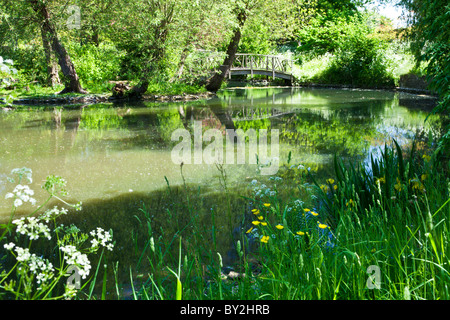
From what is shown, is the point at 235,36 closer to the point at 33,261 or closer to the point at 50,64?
the point at 50,64

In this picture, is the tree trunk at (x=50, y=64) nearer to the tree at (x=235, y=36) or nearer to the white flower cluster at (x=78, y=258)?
the tree at (x=235, y=36)

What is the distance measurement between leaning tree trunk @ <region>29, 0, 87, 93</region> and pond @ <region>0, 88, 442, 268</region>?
96.0 inches

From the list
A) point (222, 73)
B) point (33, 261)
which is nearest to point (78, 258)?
point (33, 261)

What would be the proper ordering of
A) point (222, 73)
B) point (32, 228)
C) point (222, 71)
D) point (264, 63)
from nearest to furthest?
point (32, 228) → point (222, 73) → point (222, 71) → point (264, 63)

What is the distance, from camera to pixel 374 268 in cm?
185

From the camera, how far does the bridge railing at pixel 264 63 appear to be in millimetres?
23266

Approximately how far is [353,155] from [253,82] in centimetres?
2300

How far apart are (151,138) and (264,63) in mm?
18962

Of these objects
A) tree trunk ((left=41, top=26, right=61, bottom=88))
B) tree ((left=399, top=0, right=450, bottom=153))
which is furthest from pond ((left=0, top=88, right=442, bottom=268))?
tree trunk ((left=41, top=26, right=61, bottom=88))

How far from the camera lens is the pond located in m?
4.17

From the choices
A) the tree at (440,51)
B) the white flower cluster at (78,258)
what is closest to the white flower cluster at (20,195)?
the white flower cluster at (78,258)

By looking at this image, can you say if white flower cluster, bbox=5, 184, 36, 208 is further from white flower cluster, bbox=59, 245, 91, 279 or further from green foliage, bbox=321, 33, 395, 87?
green foliage, bbox=321, 33, 395, 87

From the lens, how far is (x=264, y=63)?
25703mm
